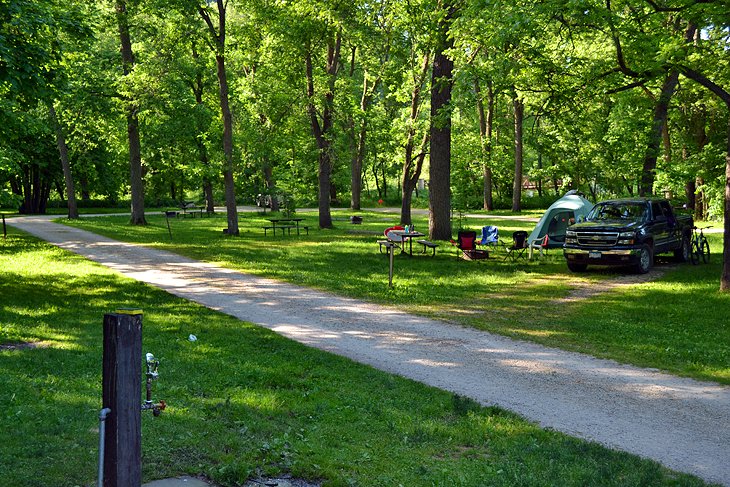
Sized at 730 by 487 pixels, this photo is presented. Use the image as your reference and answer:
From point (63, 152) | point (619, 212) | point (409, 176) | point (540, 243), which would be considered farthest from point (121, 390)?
point (63, 152)

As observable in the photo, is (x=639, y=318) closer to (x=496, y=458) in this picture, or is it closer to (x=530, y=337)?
(x=530, y=337)

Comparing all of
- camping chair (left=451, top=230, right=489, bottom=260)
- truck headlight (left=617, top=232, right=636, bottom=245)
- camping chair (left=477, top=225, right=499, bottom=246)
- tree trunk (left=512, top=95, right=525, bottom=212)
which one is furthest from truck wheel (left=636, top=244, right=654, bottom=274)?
tree trunk (left=512, top=95, right=525, bottom=212)

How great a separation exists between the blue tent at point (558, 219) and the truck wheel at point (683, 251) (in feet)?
11.4

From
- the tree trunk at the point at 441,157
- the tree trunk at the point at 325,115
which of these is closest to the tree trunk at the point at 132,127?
the tree trunk at the point at 325,115

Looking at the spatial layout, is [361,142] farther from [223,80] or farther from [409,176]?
[223,80]

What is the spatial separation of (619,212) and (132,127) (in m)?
21.4

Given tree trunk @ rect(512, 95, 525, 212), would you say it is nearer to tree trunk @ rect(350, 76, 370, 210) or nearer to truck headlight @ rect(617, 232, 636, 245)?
tree trunk @ rect(350, 76, 370, 210)

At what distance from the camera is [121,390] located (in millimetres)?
4270

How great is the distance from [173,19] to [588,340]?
2045cm

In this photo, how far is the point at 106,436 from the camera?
14.1 ft

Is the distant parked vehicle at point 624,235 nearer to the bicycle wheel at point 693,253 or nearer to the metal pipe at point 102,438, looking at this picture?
the bicycle wheel at point 693,253

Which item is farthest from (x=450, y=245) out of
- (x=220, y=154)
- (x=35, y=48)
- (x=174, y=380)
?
(x=174, y=380)

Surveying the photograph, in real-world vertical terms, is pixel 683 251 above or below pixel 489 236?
below

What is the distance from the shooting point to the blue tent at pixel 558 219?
22594mm
